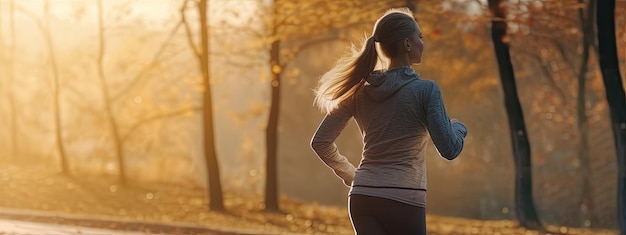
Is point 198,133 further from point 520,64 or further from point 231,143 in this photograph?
point 520,64

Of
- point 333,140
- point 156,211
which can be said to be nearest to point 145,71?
point 156,211

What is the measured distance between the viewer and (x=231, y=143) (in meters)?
52.7

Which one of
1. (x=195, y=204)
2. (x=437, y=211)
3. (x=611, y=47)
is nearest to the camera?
Answer: (x=611, y=47)

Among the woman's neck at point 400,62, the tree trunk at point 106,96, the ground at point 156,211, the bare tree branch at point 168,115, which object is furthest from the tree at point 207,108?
the woman's neck at point 400,62

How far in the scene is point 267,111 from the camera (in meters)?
32.7

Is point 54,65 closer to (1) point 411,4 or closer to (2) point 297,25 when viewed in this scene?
(2) point 297,25

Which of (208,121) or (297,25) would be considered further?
(208,121)

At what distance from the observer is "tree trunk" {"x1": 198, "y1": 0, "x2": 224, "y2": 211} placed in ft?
75.8

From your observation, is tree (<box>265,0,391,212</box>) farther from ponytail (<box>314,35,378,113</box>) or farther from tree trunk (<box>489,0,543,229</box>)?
ponytail (<box>314,35,378,113</box>)

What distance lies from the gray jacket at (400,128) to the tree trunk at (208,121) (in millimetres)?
18963

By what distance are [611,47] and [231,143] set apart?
1474 inches

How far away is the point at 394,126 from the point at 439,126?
171 millimetres

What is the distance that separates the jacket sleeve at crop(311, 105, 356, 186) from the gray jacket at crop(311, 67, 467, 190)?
0.33ft

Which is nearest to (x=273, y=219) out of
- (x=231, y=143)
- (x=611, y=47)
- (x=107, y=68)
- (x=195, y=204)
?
(x=195, y=204)
